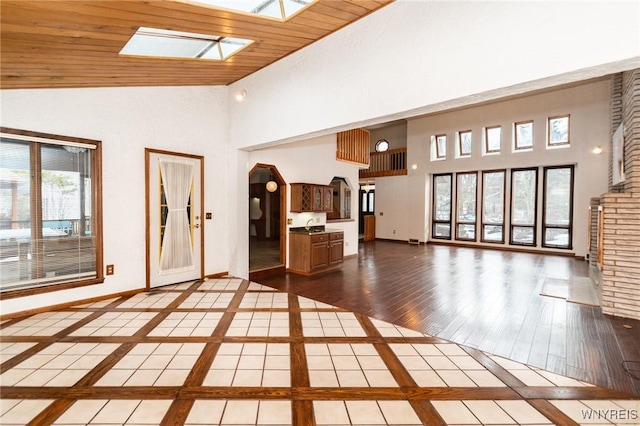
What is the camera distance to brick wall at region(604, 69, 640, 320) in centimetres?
366

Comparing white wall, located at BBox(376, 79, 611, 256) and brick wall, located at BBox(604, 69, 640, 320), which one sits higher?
white wall, located at BBox(376, 79, 611, 256)

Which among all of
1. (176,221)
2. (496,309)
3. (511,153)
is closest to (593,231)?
(511,153)

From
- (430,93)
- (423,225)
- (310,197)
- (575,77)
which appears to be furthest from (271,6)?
(423,225)

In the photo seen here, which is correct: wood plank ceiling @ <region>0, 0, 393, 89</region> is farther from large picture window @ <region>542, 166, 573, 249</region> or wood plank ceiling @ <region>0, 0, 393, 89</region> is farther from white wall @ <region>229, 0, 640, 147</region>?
large picture window @ <region>542, 166, 573, 249</region>

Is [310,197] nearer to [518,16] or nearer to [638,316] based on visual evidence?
[518,16]

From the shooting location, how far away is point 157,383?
2250mm

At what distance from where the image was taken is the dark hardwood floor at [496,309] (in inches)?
108

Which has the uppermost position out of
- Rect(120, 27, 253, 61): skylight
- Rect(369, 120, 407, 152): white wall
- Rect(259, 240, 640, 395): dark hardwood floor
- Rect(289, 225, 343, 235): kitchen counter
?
Rect(369, 120, 407, 152): white wall

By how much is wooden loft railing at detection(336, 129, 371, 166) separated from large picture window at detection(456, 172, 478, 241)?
170 inches

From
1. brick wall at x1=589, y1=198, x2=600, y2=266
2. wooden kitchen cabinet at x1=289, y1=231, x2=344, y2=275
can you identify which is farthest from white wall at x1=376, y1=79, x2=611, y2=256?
wooden kitchen cabinet at x1=289, y1=231, x2=344, y2=275

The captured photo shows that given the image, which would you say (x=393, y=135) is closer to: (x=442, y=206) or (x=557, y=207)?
(x=442, y=206)

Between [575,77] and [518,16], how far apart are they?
0.62 meters

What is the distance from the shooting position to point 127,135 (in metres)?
4.28

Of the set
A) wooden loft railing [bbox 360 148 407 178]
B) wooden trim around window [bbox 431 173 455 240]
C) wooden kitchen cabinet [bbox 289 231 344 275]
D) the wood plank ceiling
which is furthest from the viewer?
wooden loft railing [bbox 360 148 407 178]
